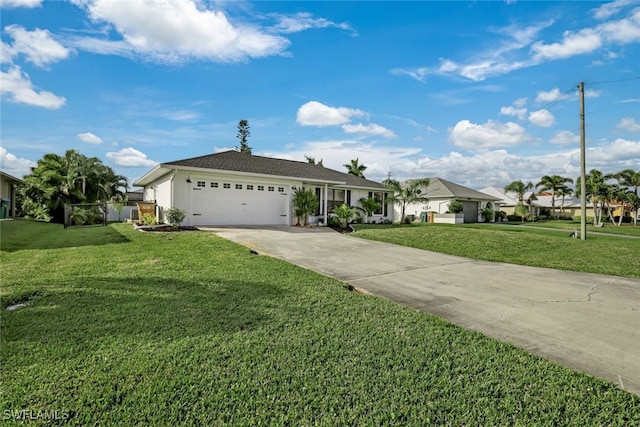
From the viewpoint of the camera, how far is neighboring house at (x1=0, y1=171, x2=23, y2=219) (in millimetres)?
19756

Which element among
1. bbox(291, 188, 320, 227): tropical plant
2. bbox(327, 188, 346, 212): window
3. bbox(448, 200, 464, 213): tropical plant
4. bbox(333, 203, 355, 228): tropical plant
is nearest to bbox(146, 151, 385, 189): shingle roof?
bbox(327, 188, 346, 212): window

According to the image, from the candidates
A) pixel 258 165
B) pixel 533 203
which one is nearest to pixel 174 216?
pixel 258 165

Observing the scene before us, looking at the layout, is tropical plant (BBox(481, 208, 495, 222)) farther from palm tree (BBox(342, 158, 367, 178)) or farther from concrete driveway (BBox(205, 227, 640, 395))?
concrete driveway (BBox(205, 227, 640, 395))

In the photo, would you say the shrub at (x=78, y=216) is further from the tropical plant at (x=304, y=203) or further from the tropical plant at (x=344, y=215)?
the tropical plant at (x=344, y=215)

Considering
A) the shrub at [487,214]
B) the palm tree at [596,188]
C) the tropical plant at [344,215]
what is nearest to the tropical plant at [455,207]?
the shrub at [487,214]

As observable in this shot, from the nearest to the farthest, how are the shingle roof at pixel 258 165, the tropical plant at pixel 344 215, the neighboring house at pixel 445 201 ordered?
1. the shingle roof at pixel 258 165
2. the tropical plant at pixel 344 215
3. the neighboring house at pixel 445 201

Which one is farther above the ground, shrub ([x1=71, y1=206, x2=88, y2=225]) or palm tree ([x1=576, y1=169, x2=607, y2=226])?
palm tree ([x1=576, y1=169, x2=607, y2=226])

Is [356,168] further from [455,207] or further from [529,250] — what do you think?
[529,250]

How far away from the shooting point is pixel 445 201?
3169cm

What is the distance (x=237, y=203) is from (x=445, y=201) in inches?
916

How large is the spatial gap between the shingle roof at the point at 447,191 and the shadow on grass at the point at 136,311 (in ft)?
98.3

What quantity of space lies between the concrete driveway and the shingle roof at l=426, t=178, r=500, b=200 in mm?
24152

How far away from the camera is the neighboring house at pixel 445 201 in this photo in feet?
104

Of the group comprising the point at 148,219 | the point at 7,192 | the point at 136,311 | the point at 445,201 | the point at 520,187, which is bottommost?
the point at 136,311
